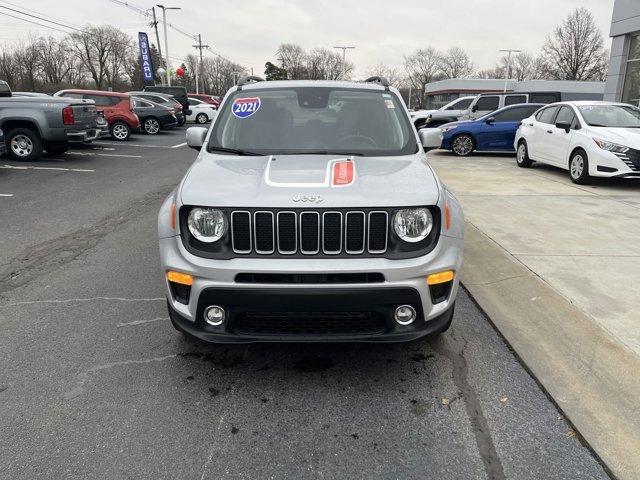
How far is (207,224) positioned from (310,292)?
28.7 inches

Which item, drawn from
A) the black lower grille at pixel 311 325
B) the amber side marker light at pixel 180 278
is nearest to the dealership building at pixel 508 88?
the black lower grille at pixel 311 325

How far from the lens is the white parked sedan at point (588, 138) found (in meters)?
9.02

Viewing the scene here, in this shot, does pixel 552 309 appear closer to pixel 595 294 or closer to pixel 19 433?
pixel 595 294

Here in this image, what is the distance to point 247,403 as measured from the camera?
293cm

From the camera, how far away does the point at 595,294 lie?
442 cm

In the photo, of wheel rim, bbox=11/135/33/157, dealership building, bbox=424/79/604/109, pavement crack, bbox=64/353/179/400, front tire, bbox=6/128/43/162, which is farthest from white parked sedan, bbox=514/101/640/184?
dealership building, bbox=424/79/604/109

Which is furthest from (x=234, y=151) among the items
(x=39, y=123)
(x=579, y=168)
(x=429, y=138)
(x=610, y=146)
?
(x=39, y=123)

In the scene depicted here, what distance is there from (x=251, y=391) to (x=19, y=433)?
1222mm

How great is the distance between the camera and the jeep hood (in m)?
2.85

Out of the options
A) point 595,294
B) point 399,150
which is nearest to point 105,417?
point 399,150

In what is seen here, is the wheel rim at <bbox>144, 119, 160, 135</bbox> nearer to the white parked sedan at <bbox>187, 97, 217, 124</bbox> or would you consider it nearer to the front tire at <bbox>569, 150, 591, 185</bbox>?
the white parked sedan at <bbox>187, 97, 217, 124</bbox>

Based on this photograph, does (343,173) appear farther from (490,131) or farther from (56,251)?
(490,131)

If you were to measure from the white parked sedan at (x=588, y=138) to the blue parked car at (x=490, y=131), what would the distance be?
2755 mm

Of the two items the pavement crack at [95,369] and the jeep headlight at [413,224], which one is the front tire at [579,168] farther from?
the pavement crack at [95,369]
